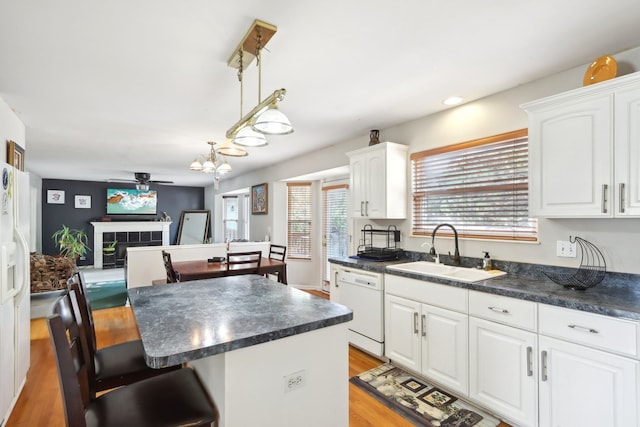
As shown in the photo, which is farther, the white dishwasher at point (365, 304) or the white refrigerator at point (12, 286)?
the white dishwasher at point (365, 304)

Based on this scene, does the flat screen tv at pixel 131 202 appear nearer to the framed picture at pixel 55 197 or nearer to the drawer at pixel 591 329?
the framed picture at pixel 55 197

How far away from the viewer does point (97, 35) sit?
178cm

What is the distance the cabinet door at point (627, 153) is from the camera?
1.75m

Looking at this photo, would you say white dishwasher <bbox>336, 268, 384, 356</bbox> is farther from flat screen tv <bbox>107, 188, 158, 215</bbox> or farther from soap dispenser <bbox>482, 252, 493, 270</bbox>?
flat screen tv <bbox>107, 188, 158, 215</bbox>

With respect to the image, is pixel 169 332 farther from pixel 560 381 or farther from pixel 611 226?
pixel 611 226

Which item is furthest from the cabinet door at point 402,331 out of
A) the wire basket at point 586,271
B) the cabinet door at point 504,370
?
the wire basket at point 586,271

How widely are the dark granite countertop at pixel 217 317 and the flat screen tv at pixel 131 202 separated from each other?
8.17 meters

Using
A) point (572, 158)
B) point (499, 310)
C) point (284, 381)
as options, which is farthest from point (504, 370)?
point (284, 381)

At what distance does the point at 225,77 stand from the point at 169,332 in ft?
5.90

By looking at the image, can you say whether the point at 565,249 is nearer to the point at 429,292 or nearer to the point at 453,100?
the point at 429,292

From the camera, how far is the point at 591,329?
1.66 meters

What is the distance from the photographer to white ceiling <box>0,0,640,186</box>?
1.59 metres

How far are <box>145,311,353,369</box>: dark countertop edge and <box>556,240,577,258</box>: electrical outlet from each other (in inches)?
68.8

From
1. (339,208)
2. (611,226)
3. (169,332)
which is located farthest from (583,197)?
(339,208)
